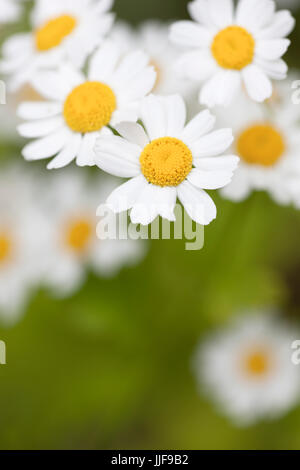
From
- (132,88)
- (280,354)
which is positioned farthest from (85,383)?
(132,88)

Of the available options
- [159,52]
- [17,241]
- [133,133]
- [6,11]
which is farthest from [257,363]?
[6,11]

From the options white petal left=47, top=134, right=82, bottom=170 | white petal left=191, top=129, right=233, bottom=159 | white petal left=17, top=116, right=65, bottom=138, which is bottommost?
white petal left=191, top=129, right=233, bottom=159

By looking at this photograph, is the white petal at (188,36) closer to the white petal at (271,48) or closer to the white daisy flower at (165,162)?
the white petal at (271,48)

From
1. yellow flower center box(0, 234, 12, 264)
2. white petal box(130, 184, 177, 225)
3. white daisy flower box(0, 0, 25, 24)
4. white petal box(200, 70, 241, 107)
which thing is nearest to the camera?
white petal box(130, 184, 177, 225)

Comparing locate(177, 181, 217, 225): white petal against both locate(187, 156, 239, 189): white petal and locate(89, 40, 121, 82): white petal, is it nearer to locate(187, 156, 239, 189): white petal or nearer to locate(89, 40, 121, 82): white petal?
locate(187, 156, 239, 189): white petal

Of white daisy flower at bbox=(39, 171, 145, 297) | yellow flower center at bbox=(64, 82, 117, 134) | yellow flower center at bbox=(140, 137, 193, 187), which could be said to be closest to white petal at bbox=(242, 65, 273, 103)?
yellow flower center at bbox=(140, 137, 193, 187)

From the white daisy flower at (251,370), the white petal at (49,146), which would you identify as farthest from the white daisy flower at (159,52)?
the white daisy flower at (251,370)
